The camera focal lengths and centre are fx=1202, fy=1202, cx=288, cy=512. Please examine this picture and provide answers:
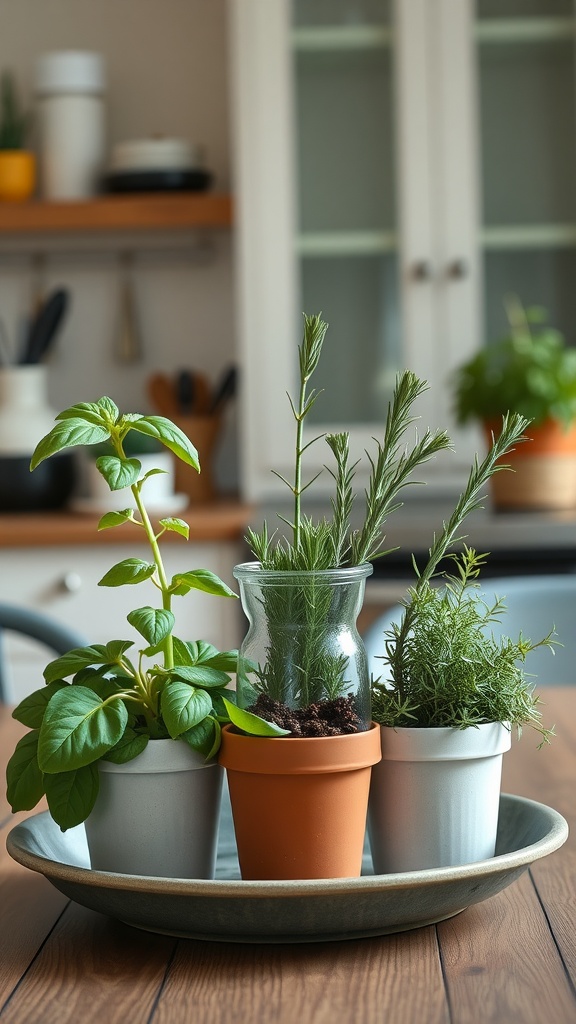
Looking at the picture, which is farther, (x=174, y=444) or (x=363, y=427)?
(x=363, y=427)

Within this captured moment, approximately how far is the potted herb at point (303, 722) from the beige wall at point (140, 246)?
7.66ft

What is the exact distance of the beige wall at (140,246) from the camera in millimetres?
2863

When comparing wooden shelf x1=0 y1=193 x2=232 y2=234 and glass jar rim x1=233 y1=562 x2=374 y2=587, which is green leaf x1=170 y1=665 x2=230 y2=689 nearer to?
glass jar rim x1=233 y1=562 x2=374 y2=587

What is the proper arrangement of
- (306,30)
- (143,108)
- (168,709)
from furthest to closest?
(143,108) → (306,30) → (168,709)

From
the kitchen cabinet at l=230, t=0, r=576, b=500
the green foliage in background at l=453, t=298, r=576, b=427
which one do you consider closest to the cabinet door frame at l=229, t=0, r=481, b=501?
the kitchen cabinet at l=230, t=0, r=576, b=500

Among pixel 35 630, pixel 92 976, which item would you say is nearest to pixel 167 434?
pixel 92 976

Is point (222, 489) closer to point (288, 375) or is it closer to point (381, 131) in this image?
point (288, 375)

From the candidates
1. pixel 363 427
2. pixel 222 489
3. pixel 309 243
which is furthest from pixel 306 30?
pixel 222 489

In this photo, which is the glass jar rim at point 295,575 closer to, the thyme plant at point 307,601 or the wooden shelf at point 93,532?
the thyme plant at point 307,601

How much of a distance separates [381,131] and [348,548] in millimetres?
2071

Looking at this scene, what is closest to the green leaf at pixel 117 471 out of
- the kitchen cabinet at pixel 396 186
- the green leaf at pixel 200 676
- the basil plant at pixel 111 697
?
the basil plant at pixel 111 697

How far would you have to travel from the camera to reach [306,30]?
2.52 metres

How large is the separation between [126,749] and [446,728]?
0.16 m

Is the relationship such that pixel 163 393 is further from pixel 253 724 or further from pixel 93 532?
pixel 253 724
